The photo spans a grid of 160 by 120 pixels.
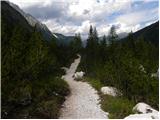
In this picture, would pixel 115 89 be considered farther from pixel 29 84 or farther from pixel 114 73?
pixel 29 84

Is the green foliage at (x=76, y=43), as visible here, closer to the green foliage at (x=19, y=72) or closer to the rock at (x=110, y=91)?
the rock at (x=110, y=91)

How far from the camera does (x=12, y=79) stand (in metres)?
17.4

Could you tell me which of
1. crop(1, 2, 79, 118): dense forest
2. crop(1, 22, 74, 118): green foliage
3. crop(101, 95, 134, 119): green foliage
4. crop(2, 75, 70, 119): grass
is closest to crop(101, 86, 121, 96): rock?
crop(101, 95, 134, 119): green foliage

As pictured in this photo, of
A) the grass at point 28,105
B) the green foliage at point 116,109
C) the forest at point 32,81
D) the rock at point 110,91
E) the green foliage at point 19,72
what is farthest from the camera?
the rock at point 110,91

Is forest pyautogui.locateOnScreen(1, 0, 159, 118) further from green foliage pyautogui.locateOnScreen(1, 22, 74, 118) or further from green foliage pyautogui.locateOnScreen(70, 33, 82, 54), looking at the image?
green foliage pyautogui.locateOnScreen(70, 33, 82, 54)

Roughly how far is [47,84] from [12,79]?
Result: 8.11 meters

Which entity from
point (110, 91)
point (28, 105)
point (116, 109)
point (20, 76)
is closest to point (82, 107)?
point (116, 109)

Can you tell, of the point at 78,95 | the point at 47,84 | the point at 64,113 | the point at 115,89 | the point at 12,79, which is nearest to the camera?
the point at 12,79

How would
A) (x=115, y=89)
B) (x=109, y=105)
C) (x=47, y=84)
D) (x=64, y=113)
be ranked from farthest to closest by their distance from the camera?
(x=115, y=89) → (x=47, y=84) → (x=109, y=105) → (x=64, y=113)

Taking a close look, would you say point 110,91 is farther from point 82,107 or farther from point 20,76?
point 20,76

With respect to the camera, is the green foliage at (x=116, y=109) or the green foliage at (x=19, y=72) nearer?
the green foliage at (x=19, y=72)

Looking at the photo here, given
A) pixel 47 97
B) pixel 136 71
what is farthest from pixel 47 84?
pixel 136 71

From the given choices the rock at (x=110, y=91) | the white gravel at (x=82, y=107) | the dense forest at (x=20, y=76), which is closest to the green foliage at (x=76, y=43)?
the rock at (x=110, y=91)

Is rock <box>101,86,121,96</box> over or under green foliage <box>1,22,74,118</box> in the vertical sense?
under
